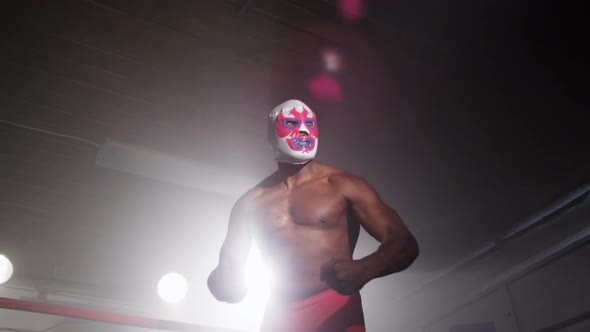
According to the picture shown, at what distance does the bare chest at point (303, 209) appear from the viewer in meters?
1.45

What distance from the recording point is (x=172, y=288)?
5605 millimetres

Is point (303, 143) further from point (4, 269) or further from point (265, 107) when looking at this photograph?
point (4, 269)

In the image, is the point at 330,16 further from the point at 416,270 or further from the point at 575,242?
the point at 416,270

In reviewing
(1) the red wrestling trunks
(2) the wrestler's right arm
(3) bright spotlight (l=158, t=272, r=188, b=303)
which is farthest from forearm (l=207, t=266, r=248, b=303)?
(3) bright spotlight (l=158, t=272, r=188, b=303)

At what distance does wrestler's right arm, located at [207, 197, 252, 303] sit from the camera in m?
1.49

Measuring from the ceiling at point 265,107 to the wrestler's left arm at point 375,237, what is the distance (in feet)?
5.57

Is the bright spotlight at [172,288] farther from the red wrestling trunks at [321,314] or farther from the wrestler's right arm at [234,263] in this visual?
the red wrestling trunks at [321,314]

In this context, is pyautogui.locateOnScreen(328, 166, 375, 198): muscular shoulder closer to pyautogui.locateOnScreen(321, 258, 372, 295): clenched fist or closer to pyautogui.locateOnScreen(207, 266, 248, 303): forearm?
pyautogui.locateOnScreen(321, 258, 372, 295): clenched fist

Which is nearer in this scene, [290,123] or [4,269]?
[290,123]

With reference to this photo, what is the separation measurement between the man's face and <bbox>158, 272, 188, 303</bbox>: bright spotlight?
14.6ft

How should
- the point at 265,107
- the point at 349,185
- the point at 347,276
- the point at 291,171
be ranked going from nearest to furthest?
the point at 347,276 < the point at 349,185 < the point at 291,171 < the point at 265,107

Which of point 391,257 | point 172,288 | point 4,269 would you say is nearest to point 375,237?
point 391,257

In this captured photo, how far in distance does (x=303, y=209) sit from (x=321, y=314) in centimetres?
29

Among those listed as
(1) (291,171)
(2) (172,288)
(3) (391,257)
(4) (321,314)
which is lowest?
(4) (321,314)
